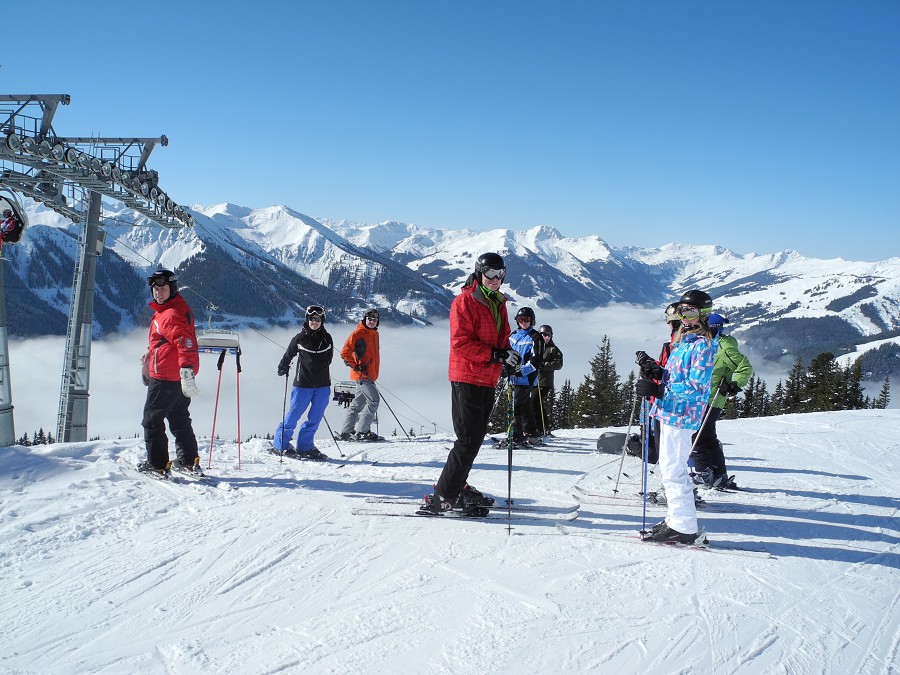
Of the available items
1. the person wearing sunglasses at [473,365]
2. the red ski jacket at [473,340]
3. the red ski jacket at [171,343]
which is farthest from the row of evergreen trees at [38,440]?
the red ski jacket at [473,340]

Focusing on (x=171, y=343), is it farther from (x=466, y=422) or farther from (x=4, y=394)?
(x=4, y=394)

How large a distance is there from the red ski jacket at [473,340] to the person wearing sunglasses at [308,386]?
3277mm

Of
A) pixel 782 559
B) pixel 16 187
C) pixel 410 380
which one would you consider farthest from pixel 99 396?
pixel 782 559

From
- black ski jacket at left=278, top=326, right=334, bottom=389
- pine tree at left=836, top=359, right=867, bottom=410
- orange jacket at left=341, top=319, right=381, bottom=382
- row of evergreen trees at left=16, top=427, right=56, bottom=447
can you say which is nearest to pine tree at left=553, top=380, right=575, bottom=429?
pine tree at left=836, top=359, right=867, bottom=410

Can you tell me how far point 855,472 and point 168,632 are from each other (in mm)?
9386

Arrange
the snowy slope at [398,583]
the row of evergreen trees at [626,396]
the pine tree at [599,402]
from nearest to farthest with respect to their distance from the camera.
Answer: the snowy slope at [398,583]
the row of evergreen trees at [626,396]
the pine tree at [599,402]

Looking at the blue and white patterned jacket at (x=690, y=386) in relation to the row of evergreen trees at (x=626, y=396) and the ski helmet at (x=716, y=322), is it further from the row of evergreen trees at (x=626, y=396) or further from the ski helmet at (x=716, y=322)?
the row of evergreen trees at (x=626, y=396)

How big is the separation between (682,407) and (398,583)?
2578mm

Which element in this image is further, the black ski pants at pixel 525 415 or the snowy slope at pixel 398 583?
the black ski pants at pixel 525 415

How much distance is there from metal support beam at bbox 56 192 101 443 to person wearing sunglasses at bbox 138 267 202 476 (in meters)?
6.70

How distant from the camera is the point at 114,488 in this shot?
205 inches

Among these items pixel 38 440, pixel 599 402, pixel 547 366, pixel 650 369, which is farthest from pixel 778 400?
pixel 38 440

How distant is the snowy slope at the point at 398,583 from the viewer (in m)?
2.79

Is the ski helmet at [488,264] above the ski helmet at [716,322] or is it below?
above
